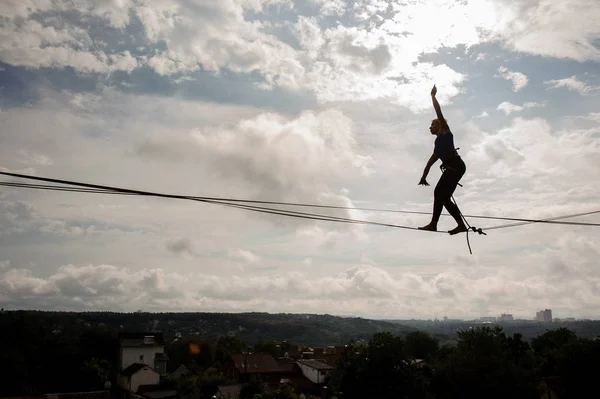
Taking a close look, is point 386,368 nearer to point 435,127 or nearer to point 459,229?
point 459,229

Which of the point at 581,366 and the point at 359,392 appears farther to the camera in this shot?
the point at 581,366

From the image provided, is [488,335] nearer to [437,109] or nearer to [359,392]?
[359,392]

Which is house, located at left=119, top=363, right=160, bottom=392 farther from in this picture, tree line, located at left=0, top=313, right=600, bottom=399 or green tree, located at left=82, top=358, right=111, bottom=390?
green tree, located at left=82, top=358, right=111, bottom=390

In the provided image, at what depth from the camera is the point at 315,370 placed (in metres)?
71.3

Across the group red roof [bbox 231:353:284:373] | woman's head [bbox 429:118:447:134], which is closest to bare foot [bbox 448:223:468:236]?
woman's head [bbox 429:118:447:134]

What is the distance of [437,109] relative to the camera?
8.48 metres

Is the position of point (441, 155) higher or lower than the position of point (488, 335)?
higher

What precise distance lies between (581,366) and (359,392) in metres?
24.8

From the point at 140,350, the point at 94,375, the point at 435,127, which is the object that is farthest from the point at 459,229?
the point at 140,350

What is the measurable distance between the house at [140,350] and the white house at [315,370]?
21512mm

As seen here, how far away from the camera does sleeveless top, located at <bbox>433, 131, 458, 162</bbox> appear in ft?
28.5

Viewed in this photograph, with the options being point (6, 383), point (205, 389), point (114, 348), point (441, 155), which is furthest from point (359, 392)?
point (114, 348)

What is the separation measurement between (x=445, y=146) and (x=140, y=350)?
6904 cm

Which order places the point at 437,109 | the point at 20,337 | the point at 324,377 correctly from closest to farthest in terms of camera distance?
1. the point at 437,109
2. the point at 20,337
3. the point at 324,377
